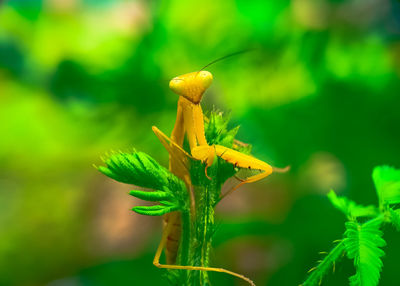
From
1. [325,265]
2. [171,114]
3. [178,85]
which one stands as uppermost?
[171,114]

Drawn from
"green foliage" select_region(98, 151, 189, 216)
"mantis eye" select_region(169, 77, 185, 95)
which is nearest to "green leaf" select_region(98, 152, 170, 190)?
"green foliage" select_region(98, 151, 189, 216)

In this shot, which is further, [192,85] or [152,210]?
[192,85]

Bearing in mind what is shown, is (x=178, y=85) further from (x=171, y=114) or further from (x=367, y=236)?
(x=171, y=114)

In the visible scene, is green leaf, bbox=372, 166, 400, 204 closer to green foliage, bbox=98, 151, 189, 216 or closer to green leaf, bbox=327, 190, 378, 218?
green leaf, bbox=327, 190, 378, 218

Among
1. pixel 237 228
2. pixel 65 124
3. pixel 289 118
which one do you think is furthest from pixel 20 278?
pixel 289 118

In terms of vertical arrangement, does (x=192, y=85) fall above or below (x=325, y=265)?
above

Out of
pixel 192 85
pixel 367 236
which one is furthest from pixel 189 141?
pixel 367 236

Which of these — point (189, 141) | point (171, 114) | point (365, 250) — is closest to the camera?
point (365, 250)

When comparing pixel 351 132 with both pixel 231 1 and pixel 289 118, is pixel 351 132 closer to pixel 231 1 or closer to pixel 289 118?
pixel 289 118
